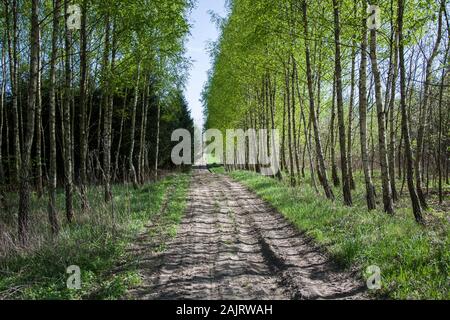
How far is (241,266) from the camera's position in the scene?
699cm

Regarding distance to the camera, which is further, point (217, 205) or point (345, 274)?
point (217, 205)

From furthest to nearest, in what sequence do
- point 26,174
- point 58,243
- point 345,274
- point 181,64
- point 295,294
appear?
point 181,64, point 26,174, point 58,243, point 345,274, point 295,294

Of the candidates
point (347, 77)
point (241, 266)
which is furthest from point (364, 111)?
point (347, 77)

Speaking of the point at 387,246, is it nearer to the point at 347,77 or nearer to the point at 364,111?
the point at 364,111

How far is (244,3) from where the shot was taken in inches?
819

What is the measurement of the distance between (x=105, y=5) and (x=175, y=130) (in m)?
27.5

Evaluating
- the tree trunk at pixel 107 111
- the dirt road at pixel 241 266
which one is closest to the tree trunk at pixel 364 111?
the dirt road at pixel 241 266

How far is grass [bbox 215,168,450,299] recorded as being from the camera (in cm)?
534

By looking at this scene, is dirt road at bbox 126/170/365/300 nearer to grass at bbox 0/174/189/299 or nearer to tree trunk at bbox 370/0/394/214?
grass at bbox 0/174/189/299

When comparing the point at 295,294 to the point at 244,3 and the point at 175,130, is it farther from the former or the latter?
the point at 175,130

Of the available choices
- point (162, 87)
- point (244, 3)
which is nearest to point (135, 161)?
point (162, 87)

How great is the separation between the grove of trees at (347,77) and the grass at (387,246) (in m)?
2.22

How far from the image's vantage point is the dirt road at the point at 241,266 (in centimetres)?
571

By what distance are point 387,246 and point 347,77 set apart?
696 inches
